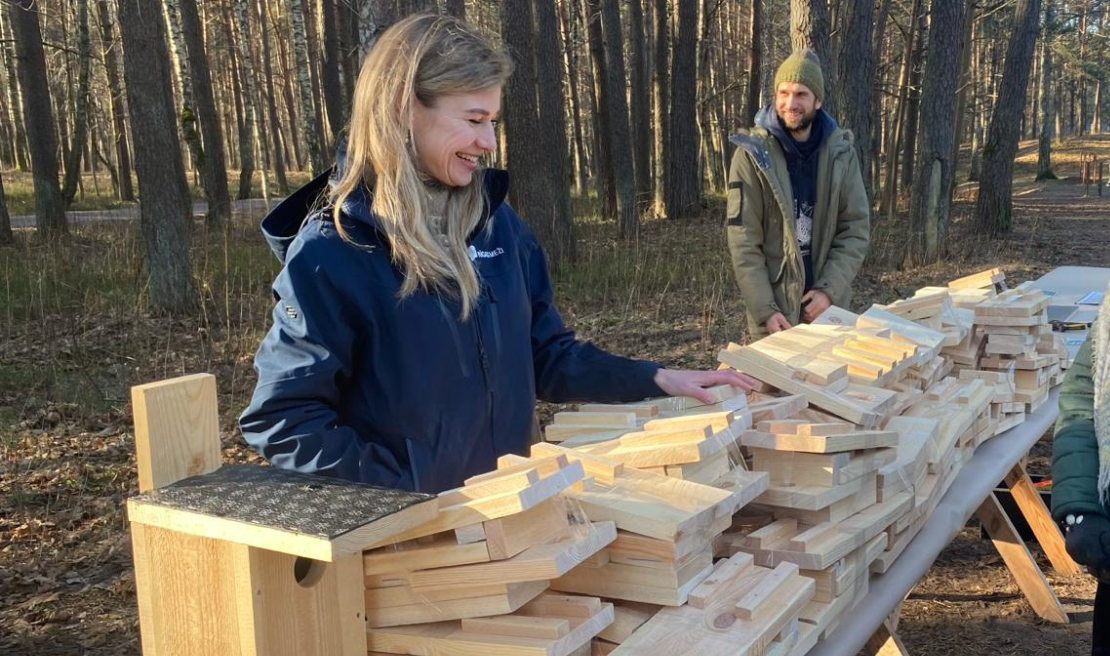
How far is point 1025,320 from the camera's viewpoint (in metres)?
3.76

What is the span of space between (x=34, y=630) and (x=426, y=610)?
3.05 metres

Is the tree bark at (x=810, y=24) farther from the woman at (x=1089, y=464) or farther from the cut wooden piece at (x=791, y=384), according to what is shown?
the cut wooden piece at (x=791, y=384)

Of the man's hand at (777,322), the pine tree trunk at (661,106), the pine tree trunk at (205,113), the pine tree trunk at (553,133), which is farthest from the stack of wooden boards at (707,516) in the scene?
the pine tree trunk at (661,106)

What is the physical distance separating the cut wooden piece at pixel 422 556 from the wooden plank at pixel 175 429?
0.37 meters

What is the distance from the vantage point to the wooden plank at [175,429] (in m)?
1.54

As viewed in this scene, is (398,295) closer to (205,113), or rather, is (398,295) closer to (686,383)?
(686,383)

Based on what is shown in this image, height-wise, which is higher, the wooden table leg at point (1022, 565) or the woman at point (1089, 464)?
the woman at point (1089, 464)

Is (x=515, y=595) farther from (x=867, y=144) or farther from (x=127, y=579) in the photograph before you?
(x=867, y=144)

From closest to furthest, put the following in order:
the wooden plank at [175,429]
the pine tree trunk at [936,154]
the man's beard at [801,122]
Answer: the wooden plank at [175,429] < the man's beard at [801,122] < the pine tree trunk at [936,154]

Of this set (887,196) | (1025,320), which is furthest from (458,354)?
(887,196)

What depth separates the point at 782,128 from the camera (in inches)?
167

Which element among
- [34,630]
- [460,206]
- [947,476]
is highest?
[460,206]

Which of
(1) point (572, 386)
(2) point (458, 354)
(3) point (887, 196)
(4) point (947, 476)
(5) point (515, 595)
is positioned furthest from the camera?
(3) point (887, 196)

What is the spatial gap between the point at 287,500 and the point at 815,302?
3454 millimetres
